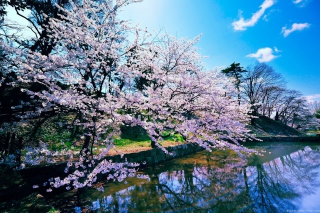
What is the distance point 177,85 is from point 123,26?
236 cm

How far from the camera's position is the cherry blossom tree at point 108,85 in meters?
4.08

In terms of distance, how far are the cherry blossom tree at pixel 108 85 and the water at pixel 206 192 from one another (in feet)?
2.48

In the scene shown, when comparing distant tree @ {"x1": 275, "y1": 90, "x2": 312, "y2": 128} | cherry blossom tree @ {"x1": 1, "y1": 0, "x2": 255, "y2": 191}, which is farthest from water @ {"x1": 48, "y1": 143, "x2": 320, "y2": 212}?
distant tree @ {"x1": 275, "y1": 90, "x2": 312, "y2": 128}

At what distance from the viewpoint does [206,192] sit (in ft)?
20.5

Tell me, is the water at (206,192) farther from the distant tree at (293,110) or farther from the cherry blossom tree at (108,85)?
the distant tree at (293,110)

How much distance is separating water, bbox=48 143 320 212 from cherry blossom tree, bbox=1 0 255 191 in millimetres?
756

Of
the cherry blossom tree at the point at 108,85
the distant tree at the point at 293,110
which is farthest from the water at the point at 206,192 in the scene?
the distant tree at the point at 293,110

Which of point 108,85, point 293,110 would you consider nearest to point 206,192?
point 108,85

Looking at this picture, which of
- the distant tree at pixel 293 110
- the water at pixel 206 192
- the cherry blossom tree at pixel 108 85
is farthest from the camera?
the distant tree at pixel 293 110

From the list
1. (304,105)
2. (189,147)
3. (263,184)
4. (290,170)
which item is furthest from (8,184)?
(304,105)

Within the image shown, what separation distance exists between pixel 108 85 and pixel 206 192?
16.7 ft

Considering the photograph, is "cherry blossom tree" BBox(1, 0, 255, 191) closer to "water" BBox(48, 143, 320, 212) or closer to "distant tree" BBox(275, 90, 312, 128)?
"water" BBox(48, 143, 320, 212)

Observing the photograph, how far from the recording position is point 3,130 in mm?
5305

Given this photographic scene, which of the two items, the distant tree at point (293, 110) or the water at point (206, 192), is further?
the distant tree at point (293, 110)
